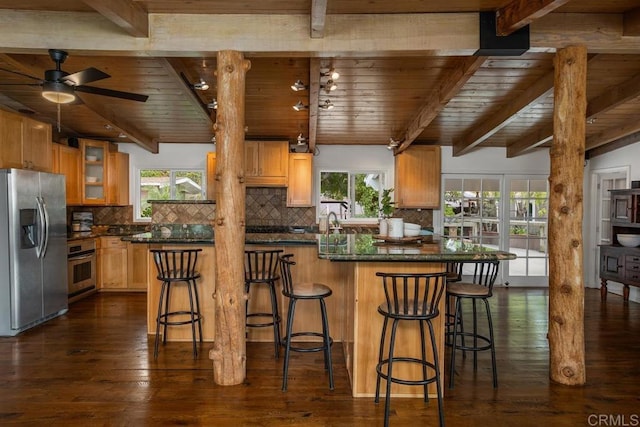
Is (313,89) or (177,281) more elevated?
(313,89)

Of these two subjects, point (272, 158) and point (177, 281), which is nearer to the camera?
point (177, 281)

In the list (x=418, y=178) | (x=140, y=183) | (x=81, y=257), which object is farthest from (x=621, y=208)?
(x=81, y=257)

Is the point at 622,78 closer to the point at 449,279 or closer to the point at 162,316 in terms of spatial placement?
the point at 449,279

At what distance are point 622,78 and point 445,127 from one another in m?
2.14

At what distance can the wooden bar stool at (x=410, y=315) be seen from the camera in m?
2.52

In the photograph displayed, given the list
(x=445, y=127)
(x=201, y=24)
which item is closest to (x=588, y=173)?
(x=445, y=127)

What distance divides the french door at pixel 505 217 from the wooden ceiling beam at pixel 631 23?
395 centimetres

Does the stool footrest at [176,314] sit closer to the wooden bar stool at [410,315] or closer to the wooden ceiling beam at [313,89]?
the wooden bar stool at [410,315]

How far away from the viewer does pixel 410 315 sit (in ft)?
8.45

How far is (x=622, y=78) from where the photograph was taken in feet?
14.4

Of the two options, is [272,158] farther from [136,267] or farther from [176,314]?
[176,314]

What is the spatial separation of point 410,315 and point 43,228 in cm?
418

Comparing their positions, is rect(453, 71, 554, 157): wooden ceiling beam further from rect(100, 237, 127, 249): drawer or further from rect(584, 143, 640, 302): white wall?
rect(100, 237, 127, 249): drawer

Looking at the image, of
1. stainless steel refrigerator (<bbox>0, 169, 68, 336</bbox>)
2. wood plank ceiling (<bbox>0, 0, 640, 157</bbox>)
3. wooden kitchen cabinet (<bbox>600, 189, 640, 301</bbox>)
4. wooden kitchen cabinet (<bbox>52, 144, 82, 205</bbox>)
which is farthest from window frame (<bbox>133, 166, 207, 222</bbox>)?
wooden kitchen cabinet (<bbox>600, 189, 640, 301</bbox>)
